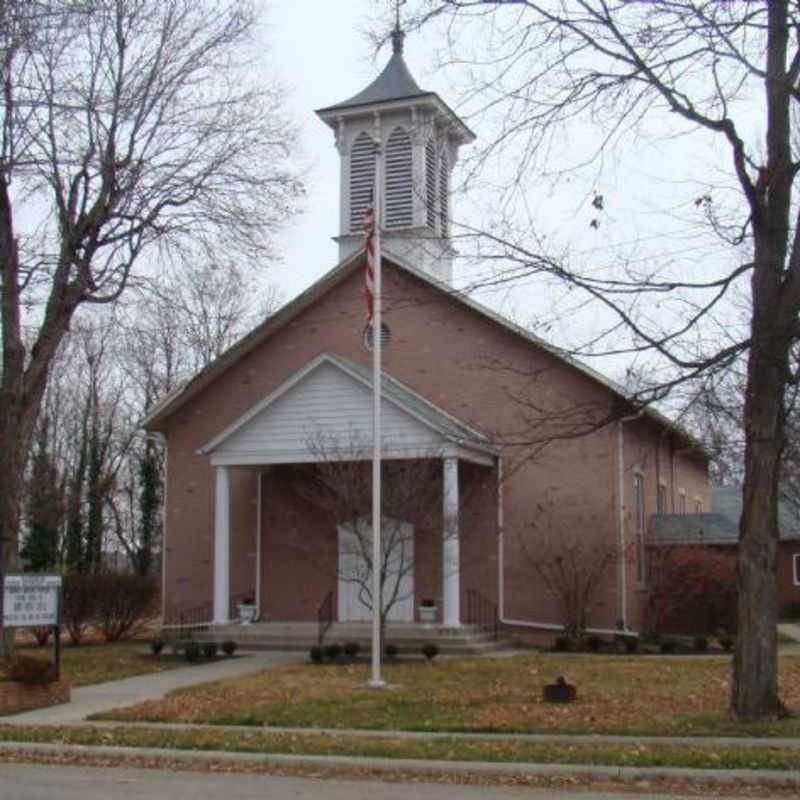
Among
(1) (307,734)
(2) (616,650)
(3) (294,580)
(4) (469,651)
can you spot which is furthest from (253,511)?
(1) (307,734)

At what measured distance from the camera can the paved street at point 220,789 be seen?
9.54m

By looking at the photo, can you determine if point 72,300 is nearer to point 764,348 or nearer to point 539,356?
point 539,356

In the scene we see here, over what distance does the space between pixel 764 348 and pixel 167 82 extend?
13.4 m

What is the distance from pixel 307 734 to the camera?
12.6 m

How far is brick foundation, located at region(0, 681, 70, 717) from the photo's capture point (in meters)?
15.3

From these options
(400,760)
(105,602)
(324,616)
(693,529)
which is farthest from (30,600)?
(693,529)

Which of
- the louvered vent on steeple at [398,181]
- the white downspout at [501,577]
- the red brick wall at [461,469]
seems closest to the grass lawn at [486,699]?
the white downspout at [501,577]

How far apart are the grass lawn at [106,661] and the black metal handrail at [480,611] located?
6.65m

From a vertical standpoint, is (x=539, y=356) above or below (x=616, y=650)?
above

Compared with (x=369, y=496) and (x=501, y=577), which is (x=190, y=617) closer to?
(x=501, y=577)

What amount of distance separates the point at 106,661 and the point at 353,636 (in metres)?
5.09

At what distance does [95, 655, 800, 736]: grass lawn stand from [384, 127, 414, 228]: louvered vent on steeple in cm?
1263

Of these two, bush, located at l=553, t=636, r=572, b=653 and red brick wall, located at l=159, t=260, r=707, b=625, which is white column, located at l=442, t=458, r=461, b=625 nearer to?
red brick wall, located at l=159, t=260, r=707, b=625

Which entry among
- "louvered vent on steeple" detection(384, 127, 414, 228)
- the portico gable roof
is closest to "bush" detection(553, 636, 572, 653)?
the portico gable roof
